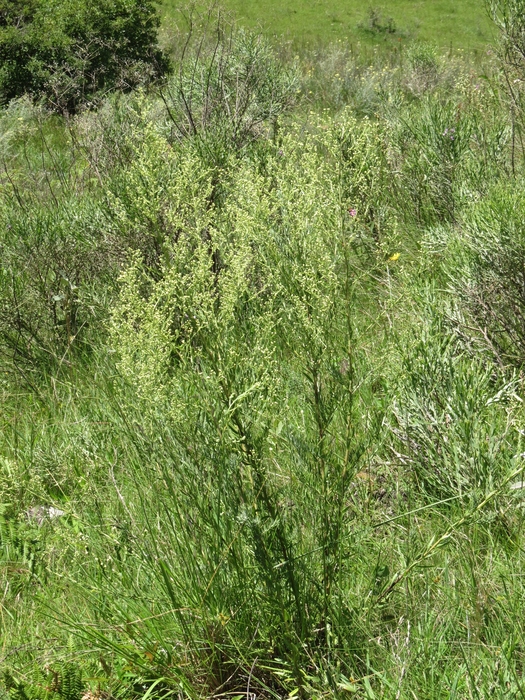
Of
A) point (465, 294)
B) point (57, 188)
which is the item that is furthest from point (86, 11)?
point (465, 294)

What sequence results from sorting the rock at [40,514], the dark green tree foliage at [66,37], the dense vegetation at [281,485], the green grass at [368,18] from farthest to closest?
the green grass at [368,18] < the dark green tree foliage at [66,37] < the rock at [40,514] < the dense vegetation at [281,485]

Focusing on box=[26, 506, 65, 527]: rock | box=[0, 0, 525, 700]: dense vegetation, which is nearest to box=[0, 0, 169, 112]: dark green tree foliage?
box=[0, 0, 525, 700]: dense vegetation

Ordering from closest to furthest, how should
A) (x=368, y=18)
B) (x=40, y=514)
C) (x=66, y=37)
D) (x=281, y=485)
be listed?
(x=281, y=485)
(x=40, y=514)
(x=66, y=37)
(x=368, y=18)

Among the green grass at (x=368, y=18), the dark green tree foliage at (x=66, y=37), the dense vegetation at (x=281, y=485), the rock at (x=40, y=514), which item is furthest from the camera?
the green grass at (x=368, y=18)

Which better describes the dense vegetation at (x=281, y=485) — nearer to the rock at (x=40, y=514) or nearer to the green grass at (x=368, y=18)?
the rock at (x=40, y=514)

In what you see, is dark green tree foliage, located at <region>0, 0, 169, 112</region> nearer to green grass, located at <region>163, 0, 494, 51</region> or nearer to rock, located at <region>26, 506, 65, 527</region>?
rock, located at <region>26, 506, 65, 527</region>

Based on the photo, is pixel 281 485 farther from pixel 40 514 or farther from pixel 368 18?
pixel 368 18

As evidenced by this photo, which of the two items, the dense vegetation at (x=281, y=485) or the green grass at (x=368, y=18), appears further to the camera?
the green grass at (x=368, y=18)

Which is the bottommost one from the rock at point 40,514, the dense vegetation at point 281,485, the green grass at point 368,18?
the green grass at point 368,18

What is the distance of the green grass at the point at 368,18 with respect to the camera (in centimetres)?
2545

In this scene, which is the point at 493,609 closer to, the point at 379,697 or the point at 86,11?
the point at 379,697

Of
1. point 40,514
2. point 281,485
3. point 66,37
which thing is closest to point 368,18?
point 66,37

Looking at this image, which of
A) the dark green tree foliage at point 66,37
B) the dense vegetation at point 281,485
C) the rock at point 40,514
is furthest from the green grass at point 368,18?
the rock at point 40,514

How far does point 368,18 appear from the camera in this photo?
88.5 ft
